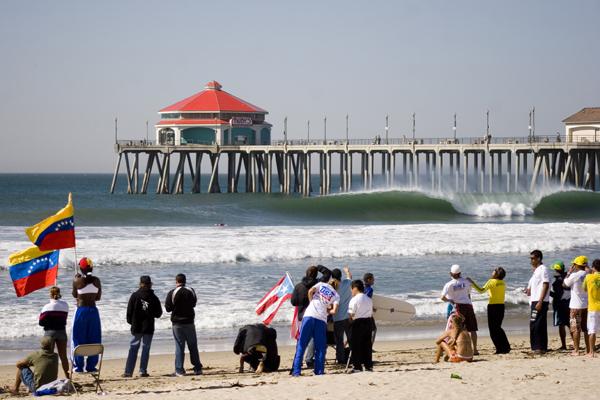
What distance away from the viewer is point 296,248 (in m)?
28.9

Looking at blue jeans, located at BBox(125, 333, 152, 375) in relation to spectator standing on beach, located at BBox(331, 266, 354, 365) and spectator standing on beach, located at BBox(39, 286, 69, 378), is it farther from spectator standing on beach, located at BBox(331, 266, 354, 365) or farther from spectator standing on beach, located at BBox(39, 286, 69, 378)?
spectator standing on beach, located at BBox(331, 266, 354, 365)

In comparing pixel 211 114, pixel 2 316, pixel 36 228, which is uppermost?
pixel 211 114

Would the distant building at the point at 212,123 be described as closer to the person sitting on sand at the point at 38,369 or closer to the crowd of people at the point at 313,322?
the crowd of people at the point at 313,322

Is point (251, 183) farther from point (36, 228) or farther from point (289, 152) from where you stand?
point (36, 228)

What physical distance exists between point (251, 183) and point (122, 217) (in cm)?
2187

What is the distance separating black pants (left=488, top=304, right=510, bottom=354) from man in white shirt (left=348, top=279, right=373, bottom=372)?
2166mm

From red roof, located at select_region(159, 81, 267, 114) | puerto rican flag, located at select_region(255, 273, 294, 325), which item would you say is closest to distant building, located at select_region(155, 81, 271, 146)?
red roof, located at select_region(159, 81, 267, 114)

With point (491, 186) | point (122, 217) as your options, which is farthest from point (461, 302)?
point (491, 186)

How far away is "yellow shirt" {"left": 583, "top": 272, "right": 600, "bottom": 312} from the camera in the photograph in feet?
39.0

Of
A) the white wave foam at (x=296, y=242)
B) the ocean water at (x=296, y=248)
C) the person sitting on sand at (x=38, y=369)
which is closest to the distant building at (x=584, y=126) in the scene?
the ocean water at (x=296, y=248)

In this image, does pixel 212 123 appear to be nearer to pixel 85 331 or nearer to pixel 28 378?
pixel 85 331

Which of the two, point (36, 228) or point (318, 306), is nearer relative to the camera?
point (318, 306)

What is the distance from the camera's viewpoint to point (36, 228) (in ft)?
40.2

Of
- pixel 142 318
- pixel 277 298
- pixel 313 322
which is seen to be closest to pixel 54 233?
pixel 142 318
